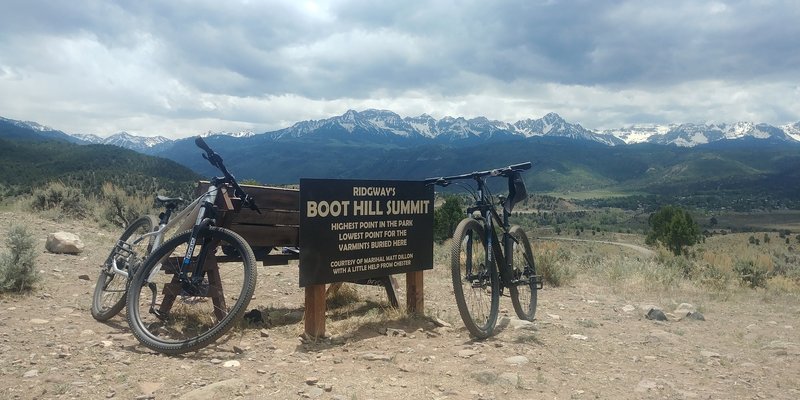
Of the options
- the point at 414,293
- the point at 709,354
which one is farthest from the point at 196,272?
the point at 709,354

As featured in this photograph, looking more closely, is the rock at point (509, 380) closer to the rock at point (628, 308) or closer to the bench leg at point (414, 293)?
the bench leg at point (414, 293)

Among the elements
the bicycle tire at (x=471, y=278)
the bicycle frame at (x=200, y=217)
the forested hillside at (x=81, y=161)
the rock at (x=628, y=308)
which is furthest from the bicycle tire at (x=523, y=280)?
the forested hillside at (x=81, y=161)

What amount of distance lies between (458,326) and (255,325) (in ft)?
7.52

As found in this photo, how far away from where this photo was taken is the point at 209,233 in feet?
17.3

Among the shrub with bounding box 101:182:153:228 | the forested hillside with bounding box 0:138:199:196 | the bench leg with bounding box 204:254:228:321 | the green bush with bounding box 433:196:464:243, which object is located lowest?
the green bush with bounding box 433:196:464:243

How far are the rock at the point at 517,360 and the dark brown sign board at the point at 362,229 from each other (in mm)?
1751

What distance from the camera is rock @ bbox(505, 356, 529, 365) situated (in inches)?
188

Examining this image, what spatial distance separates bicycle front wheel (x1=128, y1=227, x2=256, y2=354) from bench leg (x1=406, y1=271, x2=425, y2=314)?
6.54 ft

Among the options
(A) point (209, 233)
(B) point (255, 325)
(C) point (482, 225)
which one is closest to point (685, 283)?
(C) point (482, 225)

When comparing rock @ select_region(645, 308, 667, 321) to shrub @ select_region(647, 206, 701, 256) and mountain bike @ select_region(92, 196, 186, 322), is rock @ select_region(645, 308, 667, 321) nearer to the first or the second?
mountain bike @ select_region(92, 196, 186, 322)

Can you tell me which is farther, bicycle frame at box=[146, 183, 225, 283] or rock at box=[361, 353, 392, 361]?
bicycle frame at box=[146, 183, 225, 283]

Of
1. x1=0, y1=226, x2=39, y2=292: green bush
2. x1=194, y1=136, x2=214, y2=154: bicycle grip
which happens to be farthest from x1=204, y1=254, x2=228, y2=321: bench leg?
x1=0, y1=226, x2=39, y2=292: green bush

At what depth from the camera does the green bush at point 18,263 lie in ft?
19.0

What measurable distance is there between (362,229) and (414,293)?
1.18 m
